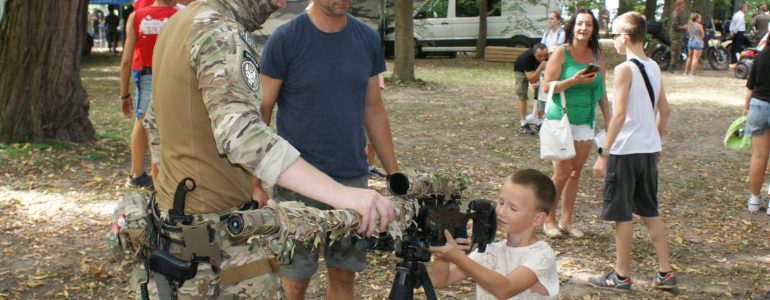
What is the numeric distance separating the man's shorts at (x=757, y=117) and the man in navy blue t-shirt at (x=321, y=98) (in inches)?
187

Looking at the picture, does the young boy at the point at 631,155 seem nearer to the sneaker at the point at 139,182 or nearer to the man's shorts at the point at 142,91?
the man's shorts at the point at 142,91

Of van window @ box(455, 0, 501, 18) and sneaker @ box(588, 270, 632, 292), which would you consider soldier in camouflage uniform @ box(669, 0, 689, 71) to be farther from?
sneaker @ box(588, 270, 632, 292)

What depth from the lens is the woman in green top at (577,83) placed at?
590 cm

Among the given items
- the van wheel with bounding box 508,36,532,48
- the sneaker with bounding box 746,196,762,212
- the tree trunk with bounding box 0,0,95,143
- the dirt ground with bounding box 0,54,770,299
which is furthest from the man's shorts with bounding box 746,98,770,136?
the van wheel with bounding box 508,36,532,48

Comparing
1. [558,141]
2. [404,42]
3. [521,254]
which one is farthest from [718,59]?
[521,254]

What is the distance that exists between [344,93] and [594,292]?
2.46m

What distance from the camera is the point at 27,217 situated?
643 cm

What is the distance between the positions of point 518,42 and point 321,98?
77.3 feet

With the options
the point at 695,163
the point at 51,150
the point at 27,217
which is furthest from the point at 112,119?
the point at 695,163

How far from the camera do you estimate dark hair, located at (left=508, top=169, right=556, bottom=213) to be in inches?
122

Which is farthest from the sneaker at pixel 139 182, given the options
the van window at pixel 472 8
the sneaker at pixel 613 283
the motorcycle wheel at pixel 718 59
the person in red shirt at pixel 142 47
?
the van window at pixel 472 8

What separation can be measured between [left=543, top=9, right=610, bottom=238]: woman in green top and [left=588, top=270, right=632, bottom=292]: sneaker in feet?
3.40

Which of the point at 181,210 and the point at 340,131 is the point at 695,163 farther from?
the point at 181,210

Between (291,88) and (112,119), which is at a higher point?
(291,88)
